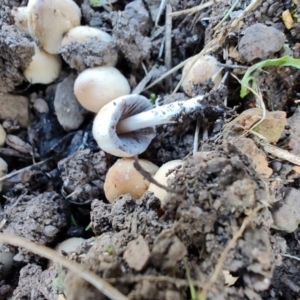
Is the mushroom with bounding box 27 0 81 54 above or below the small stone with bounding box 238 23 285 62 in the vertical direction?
above

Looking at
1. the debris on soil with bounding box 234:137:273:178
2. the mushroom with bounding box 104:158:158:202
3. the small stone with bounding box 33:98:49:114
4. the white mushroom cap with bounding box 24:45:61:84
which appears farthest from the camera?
the small stone with bounding box 33:98:49:114

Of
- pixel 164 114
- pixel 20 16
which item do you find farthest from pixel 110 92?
pixel 20 16

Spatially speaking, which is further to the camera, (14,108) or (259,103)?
(14,108)

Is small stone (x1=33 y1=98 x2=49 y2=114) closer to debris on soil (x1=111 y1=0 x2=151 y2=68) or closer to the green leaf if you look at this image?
debris on soil (x1=111 y1=0 x2=151 y2=68)

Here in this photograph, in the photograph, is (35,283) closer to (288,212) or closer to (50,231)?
(50,231)

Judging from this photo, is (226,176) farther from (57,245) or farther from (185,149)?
(57,245)

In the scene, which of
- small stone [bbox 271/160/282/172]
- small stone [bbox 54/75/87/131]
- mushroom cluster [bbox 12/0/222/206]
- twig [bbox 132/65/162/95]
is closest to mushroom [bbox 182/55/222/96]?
mushroom cluster [bbox 12/0/222/206]

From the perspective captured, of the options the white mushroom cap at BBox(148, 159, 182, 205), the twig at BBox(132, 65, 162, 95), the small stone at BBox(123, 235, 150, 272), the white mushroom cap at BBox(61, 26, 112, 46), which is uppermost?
the white mushroom cap at BBox(61, 26, 112, 46)

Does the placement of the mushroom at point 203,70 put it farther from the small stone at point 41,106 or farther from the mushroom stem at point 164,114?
the small stone at point 41,106
